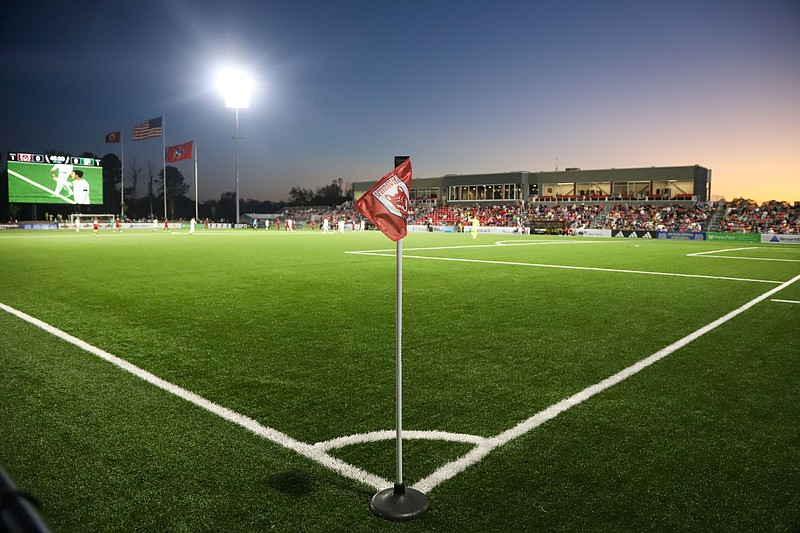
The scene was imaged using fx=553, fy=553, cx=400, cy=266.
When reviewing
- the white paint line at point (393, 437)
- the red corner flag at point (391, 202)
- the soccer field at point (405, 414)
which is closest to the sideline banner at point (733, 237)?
the soccer field at point (405, 414)

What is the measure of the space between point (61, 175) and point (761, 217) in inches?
2588

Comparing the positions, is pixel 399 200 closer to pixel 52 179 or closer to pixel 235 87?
pixel 52 179

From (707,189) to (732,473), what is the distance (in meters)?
76.2

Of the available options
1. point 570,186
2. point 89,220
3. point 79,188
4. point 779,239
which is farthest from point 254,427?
point 570,186

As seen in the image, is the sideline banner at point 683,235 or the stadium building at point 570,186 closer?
the sideline banner at point 683,235

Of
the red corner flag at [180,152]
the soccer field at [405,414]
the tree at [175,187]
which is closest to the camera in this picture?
the soccer field at [405,414]

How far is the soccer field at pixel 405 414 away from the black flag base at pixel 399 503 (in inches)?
1.8

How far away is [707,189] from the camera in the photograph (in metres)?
69.6

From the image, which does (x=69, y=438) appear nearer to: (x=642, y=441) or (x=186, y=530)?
(x=186, y=530)

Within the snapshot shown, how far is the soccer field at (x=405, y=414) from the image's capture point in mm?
3195

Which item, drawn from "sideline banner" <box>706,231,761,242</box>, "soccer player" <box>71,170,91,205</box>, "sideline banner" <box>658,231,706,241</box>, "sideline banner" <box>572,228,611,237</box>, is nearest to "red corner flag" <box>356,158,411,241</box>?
"sideline banner" <box>706,231,761,242</box>

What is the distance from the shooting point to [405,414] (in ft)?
15.1

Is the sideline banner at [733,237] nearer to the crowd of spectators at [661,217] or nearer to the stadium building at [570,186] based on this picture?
the crowd of spectators at [661,217]

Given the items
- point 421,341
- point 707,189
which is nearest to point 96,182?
point 421,341
